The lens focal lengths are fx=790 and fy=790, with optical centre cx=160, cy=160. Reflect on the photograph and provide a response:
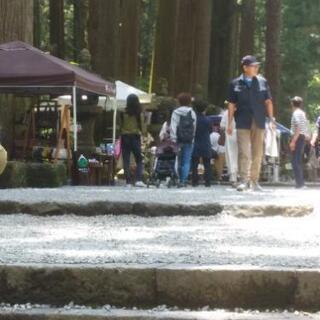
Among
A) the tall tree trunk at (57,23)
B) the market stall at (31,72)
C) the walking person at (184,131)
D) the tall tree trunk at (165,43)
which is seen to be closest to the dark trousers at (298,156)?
the walking person at (184,131)

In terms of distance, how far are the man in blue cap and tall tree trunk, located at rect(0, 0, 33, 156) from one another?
457 cm

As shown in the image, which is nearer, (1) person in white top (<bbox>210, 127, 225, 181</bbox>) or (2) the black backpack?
(2) the black backpack

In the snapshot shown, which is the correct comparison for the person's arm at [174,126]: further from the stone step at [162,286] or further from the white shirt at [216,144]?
the stone step at [162,286]

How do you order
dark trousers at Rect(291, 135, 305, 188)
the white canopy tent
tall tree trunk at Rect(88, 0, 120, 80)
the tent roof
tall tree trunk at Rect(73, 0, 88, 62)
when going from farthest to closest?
tall tree trunk at Rect(73, 0, 88, 62) < tall tree trunk at Rect(88, 0, 120, 80) < the white canopy tent < dark trousers at Rect(291, 135, 305, 188) < the tent roof

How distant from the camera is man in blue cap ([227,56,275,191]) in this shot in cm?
1095

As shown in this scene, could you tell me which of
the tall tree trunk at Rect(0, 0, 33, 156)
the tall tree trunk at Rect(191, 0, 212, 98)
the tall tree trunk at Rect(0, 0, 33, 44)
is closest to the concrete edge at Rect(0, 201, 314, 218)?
the tall tree trunk at Rect(0, 0, 33, 156)

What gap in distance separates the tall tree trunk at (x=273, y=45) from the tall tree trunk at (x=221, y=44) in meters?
4.95

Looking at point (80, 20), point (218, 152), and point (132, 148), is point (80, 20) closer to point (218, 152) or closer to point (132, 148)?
point (218, 152)

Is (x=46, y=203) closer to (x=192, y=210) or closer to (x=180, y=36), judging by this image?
(x=192, y=210)

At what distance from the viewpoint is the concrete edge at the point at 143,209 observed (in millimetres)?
8117

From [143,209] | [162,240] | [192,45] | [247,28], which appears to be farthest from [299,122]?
[247,28]

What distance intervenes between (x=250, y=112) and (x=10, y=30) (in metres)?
5.33

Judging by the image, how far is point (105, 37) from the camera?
20.9m

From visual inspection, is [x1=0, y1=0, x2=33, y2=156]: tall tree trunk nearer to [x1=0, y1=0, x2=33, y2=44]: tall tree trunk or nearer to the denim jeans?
[x1=0, y1=0, x2=33, y2=44]: tall tree trunk
